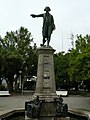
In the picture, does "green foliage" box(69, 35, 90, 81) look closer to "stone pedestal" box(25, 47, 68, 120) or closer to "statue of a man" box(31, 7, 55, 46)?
"statue of a man" box(31, 7, 55, 46)

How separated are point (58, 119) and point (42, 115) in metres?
0.98

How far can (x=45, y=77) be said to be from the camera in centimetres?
1525

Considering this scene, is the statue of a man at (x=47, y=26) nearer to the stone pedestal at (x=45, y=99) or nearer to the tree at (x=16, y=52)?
the stone pedestal at (x=45, y=99)

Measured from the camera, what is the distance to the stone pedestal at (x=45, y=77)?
49.6 ft

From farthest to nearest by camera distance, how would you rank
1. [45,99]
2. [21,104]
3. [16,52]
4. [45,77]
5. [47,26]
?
[16,52] → [21,104] → [47,26] → [45,77] → [45,99]

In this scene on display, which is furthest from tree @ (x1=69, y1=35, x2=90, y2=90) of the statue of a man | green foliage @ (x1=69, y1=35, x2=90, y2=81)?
the statue of a man

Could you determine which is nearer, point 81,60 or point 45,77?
point 45,77

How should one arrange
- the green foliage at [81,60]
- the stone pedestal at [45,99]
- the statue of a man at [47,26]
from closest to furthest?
the stone pedestal at [45,99], the statue of a man at [47,26], the green foliage at [81,60]

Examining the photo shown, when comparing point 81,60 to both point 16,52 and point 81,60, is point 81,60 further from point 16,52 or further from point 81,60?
point 16,52

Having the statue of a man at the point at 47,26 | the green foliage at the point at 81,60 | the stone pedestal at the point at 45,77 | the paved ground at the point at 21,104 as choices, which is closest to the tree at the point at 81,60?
the green foliage at the point at 81,60

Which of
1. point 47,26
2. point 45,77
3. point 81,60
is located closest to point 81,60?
point 81,60

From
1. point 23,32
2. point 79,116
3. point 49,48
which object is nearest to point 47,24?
point 49,48

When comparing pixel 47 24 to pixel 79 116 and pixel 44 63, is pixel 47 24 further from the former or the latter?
pixel 79 116

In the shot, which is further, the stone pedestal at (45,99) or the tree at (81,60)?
the tree at (81,60)
